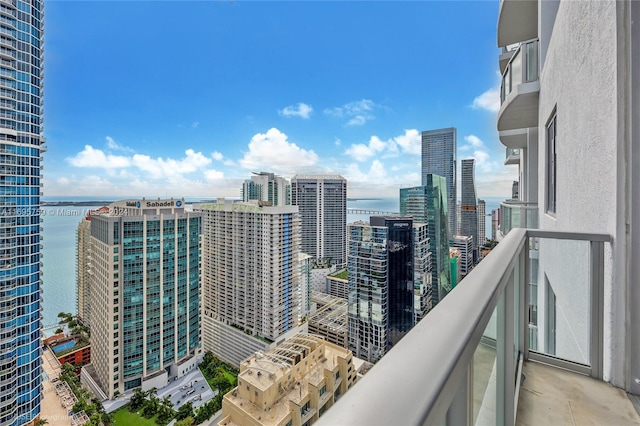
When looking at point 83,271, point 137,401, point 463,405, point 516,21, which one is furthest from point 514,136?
point 83,271

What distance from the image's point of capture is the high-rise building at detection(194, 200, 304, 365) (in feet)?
55.3

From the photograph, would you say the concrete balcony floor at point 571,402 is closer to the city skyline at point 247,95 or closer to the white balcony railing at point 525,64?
the white balcony railing at point 525,64

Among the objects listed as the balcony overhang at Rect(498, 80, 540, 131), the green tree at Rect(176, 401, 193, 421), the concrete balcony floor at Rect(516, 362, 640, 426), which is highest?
the balcony overhang at Rect(498, 80, 540, 131)

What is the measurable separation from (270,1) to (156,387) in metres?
24.8

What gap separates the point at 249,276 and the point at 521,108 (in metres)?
16.4

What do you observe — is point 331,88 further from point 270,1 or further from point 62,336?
point 62,336

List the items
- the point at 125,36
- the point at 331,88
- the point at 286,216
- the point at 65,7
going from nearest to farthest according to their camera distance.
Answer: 1. the point at 65,7
2. the point at 286,216
3. the point at 125,36
4. the point at 331,88

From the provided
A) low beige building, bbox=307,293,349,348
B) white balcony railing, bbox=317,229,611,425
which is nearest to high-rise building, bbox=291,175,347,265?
low beige building, bbox=307,293,349,348

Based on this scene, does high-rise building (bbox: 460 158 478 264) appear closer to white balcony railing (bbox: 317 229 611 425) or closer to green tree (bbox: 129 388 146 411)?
white balcony railing (bbox: 317 229 611 425)

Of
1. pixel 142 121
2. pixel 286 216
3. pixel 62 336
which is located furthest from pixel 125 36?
pixel 62 336

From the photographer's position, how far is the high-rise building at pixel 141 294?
1270cm

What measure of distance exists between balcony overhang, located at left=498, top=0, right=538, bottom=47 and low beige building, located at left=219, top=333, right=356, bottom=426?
8317 millimetres

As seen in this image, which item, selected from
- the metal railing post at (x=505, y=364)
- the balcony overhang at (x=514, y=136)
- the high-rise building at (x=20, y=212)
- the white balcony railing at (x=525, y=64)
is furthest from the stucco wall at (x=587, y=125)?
the high-rise building at (x=20, y=212)

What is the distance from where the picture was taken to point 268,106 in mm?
32156
